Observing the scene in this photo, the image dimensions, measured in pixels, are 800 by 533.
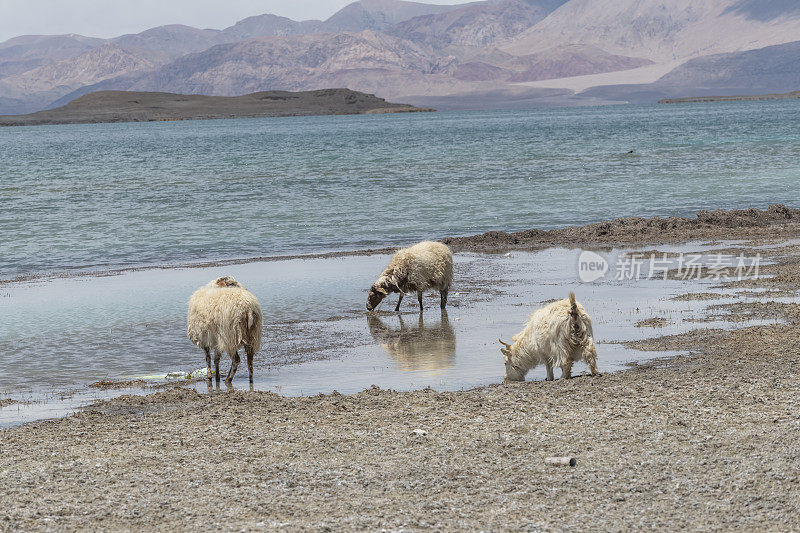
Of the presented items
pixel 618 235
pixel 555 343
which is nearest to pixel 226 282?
pixel 555 343

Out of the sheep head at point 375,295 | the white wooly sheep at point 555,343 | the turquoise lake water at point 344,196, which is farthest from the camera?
the turquoise lake water at point 344,196

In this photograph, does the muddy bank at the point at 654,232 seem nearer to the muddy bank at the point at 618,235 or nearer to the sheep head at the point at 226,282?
the muddy bank at the point at 618,235

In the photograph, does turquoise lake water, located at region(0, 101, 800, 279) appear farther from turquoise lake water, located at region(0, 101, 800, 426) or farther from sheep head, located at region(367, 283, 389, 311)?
sheep head, located at region(367, 283, 389, 311)

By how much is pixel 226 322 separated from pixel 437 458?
4.55 m

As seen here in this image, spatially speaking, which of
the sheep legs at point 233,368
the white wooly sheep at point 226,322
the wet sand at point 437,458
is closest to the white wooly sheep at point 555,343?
the wet sand at point 437,458

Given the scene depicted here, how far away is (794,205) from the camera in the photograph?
30.8 meters

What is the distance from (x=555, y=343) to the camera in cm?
1073

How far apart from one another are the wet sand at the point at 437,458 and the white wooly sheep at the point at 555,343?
0.35m

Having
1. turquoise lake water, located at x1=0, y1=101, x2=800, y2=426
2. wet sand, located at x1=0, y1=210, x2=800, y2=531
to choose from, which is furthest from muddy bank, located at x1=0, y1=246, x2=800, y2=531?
turquoise lake water, located at x1=0, y1=101, x2=800, y2=426

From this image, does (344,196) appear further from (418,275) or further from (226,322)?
Answer: (226,322)

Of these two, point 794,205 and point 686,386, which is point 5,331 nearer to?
point 686,386

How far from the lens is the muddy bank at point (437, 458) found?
21.6 ft

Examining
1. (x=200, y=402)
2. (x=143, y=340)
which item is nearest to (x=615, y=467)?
(x=200, y=402)

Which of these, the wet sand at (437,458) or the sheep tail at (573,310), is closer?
the wet sand at (437,458)
